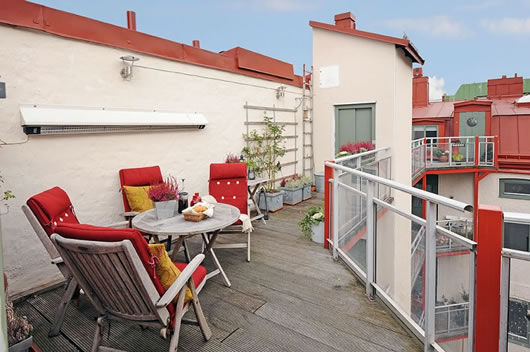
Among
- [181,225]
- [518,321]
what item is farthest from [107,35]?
[518,321]

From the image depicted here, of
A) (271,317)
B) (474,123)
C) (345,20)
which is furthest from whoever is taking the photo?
(474,123)

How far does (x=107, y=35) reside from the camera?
4.04 meters

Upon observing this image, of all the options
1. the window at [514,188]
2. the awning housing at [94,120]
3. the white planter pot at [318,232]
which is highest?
the awning housing at [94,120]

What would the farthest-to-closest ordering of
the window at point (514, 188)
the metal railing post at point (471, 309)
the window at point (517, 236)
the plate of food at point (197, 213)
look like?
the window at point (514, 188) < the plate of food at point (197, 213) < the metal railing post at point (471, 309) < the window at point (517, 236)

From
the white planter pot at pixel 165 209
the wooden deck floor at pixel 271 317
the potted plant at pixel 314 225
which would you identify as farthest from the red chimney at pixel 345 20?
the white planter pot at pixel 165 209

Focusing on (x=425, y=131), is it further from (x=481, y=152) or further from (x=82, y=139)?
(x=82, y=139)

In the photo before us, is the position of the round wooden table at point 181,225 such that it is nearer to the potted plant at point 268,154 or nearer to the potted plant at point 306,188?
the potted plant at point 268,154

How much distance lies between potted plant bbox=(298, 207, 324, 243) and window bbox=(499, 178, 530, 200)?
11.4m

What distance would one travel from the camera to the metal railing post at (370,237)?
3.09 m

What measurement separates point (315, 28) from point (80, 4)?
5.68 meters

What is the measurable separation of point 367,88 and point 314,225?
4717 mm

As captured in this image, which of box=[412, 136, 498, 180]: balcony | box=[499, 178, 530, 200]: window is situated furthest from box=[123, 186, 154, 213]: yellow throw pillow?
box=[499, 178, 530, 200]: window

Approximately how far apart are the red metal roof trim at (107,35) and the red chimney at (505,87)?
52.8ft

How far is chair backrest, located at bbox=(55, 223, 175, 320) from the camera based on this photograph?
1.86 m
